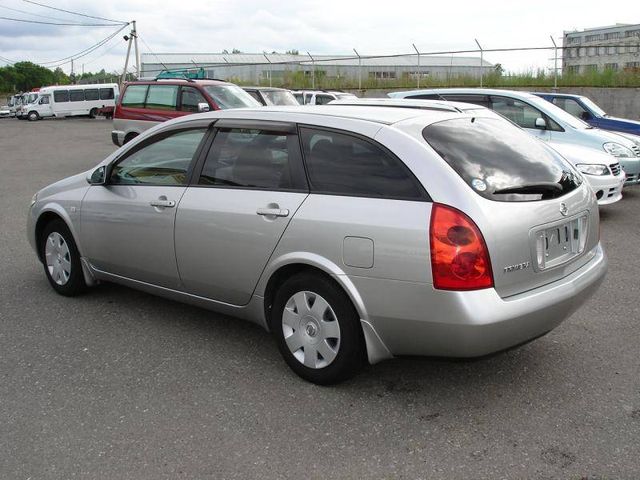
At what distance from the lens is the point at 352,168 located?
3678 mm

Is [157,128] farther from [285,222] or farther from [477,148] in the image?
[477,148]

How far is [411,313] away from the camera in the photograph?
10.9 feet

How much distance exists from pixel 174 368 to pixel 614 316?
10.4 feet

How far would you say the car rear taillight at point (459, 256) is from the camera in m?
3.21

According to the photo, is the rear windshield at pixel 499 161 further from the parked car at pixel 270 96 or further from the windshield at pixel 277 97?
the windshield at pixel 277 97

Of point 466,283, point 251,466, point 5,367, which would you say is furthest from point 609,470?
point 5,367

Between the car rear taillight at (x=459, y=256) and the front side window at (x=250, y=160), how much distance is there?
1.04 metres

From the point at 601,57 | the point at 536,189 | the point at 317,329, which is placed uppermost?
the point at 601,57

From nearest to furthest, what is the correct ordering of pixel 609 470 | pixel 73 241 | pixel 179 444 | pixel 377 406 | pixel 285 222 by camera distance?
pixel 609 470 → pixel 179 444 → pixel 377 406 → pixel 285 222 → pixel 73 241

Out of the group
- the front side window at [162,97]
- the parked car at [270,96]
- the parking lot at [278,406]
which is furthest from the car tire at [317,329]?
the parked car at [270,96]

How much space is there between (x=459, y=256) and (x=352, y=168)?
84 centimetres

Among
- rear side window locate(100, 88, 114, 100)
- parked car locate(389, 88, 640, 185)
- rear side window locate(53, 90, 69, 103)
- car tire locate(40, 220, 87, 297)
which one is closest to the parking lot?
car tire locate(40, 220, 87, 297)

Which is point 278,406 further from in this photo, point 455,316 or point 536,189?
point 536,189

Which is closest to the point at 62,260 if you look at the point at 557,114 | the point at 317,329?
A: the point at 317,329
